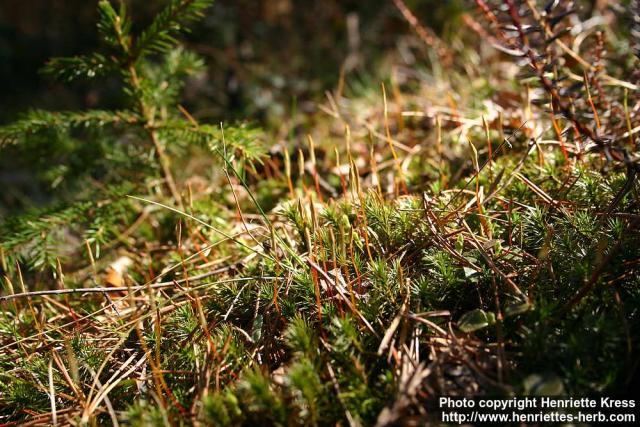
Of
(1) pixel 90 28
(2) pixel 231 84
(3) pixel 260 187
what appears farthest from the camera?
(1) pixel 90 28

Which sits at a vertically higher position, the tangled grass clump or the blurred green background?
the blurred green background

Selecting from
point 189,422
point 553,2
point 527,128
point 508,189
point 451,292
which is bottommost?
point 189,422

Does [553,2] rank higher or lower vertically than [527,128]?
higher

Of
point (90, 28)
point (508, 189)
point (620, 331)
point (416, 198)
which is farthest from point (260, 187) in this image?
point (90, 28)

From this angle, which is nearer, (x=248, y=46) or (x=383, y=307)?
(x=383, y=307)

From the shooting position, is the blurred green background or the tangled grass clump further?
the blurred green background

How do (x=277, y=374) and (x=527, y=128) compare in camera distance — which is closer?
(x=277, y=374)

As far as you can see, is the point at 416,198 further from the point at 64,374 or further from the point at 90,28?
the point at 90,28

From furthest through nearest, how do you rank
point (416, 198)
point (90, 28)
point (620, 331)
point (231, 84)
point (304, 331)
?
point (90, 28)
point (231, 84)
point (416, 198)
point (304, 331)
point (620, 331)

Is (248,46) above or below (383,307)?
above

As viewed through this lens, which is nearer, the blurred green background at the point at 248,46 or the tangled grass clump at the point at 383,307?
the tangled grass clump at the point at 383,307

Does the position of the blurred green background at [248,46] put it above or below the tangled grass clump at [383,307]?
above
